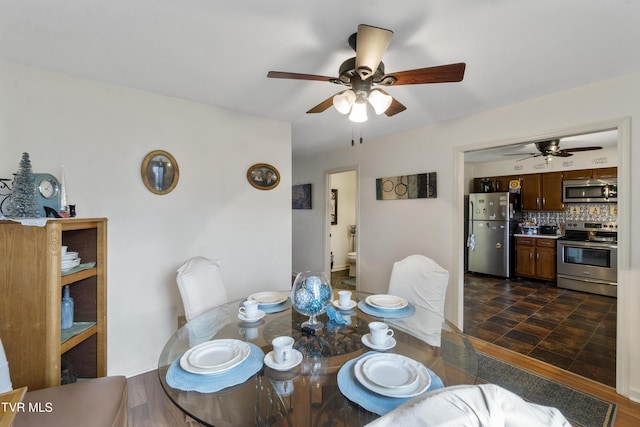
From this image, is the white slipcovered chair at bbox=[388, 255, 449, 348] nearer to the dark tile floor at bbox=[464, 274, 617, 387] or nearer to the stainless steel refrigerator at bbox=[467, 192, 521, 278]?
the dark tile floor at bbox=[464, 274, 617, 387]

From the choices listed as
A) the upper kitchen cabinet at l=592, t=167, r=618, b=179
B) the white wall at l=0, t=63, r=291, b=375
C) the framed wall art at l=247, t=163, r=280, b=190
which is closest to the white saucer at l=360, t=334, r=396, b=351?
the white wall at l=0, t=63, r=291, b=375

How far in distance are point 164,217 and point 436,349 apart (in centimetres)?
230

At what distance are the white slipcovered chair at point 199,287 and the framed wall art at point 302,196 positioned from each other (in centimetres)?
299

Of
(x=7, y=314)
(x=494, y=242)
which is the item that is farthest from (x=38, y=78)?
(x=494, y=242)

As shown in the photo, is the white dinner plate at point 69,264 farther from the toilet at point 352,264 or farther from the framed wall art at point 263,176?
the toilet at point 352,264

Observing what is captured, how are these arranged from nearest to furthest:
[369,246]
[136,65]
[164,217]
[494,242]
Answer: [136,65] → [164,217] → [369,246] → [494,242]

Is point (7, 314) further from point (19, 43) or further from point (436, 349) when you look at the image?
point (436, 349)

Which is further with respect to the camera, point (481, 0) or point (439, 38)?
point (439, 38)

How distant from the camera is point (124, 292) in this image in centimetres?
225

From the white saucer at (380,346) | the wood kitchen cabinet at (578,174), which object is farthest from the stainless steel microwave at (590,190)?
the white saucer at (380,346)

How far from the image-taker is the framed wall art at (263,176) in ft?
9.62

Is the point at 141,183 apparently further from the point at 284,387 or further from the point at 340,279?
the point at 340,279

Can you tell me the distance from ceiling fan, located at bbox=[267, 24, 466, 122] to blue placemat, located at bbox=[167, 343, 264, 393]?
1.41 metres

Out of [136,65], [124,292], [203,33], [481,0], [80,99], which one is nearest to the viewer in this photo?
[481,0]
